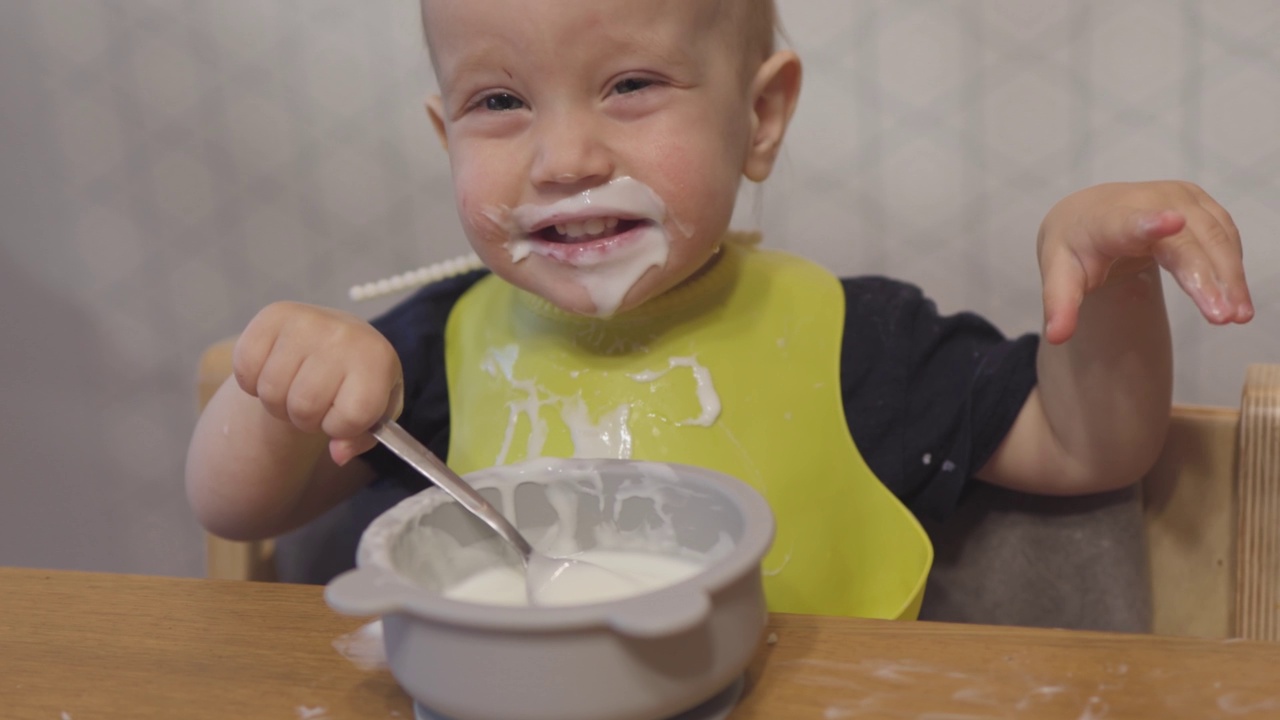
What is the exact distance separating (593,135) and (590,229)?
7 centimetres

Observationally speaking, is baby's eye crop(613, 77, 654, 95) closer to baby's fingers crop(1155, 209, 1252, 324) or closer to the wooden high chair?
baby's fingers crop(1155, 209, 1252, 324)

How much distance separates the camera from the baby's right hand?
686 millimetres

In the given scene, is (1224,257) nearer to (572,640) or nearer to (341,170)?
(572,640)

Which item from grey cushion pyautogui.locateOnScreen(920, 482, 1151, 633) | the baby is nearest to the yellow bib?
the baby

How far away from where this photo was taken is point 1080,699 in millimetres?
536

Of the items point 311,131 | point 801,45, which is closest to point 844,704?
point 801,45

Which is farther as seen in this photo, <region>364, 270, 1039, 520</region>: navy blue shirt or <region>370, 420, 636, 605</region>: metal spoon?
<region>364, 270, 1039, 520</region>: navy blue shirt

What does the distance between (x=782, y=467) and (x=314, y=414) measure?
0.39m

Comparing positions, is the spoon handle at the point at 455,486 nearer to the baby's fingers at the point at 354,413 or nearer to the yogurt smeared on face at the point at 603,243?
the baby's fingers at the point at 354,413

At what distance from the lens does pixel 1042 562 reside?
100 cm

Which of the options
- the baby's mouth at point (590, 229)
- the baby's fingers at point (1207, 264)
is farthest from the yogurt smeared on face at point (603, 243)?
the baby's fingers at point (1207, 264)

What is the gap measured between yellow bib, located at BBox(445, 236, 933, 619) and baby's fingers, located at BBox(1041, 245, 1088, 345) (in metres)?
0.28

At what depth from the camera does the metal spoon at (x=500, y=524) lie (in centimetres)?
63

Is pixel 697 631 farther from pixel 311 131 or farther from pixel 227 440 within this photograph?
pixel 311 131
